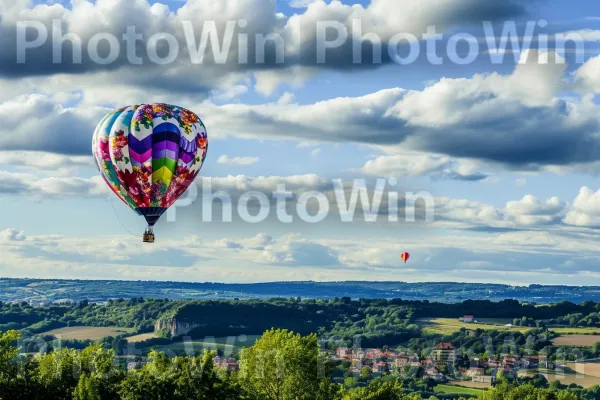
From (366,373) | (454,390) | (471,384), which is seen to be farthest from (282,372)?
(366,373)

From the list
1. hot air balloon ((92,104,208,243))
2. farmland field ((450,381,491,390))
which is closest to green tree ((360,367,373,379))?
farmland field ((450,381,491,390))

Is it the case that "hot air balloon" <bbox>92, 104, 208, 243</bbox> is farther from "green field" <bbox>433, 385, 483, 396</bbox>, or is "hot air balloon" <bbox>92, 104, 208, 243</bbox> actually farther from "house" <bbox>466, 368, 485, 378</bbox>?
"house" <bbox>466, 368, 485, 378</bbox>

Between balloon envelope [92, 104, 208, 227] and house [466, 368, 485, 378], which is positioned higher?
balloon envelope [92, 104, 208, 227]

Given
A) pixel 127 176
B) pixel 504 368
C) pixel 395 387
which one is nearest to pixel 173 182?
pixel 127 176

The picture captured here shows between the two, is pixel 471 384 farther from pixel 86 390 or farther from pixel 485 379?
pixel 86 390

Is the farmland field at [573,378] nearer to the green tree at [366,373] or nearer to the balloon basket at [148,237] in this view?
the green tree at [366,373]

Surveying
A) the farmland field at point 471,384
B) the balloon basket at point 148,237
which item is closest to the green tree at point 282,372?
the balloon basket at point 148,237
